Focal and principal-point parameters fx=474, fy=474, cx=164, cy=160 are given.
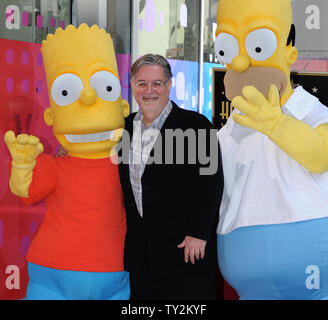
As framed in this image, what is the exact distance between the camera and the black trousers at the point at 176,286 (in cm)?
191

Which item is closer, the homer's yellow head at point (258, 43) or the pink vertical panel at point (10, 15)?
the homer's yellow head at point (258, 43)

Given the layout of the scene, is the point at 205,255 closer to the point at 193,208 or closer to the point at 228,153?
the point at 193,208

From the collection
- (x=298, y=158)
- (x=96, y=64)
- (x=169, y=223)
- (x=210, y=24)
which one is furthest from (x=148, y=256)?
(x=210, y=24)

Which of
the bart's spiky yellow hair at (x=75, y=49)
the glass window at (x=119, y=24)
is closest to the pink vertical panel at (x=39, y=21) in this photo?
the glass window at (x=119, y=24)

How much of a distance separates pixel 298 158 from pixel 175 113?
54 centimetres

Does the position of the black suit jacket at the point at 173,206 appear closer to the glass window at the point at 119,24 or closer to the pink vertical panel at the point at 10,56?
the pink vertical panel at the point at 10,56

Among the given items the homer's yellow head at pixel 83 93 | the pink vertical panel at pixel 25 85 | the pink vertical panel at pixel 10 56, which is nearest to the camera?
the homer's yellow head at pixel 83 93

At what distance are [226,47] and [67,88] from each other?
711 millimetres

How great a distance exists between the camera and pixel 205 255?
1945 mm

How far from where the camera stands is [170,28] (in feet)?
13.5

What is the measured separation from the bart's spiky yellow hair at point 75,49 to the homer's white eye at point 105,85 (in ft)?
0.25

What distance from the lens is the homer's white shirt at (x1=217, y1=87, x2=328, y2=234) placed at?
183 centimetres

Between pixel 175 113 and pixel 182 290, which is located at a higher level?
pixel 175 113

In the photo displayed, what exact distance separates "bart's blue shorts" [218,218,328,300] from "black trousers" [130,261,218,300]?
→ 0.14 m
